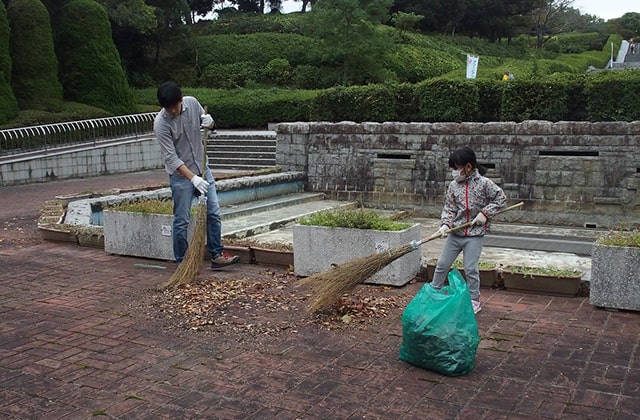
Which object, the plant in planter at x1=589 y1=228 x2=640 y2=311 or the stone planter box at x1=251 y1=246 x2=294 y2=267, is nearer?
the plant in planter at x1=589 y1=228 x2=640 y2=311

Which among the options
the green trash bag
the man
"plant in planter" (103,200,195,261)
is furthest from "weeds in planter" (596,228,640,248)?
"plant in planter" (103,200,195,261)

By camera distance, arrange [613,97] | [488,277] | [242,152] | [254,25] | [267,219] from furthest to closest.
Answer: [254,25]
[242,152]
[613,97]
[267,219]
[488,277]

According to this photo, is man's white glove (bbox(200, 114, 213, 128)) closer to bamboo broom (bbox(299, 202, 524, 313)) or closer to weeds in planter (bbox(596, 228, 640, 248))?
bamboo broom (bbox(299, 202, 524, 313))

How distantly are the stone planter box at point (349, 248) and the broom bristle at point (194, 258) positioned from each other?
2.87ft

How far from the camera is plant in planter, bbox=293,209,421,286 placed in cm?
579

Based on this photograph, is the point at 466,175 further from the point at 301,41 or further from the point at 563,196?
the point at 301,41

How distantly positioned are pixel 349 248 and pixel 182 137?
76.4 inches

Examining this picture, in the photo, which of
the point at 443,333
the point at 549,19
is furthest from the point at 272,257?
the point at 549,19

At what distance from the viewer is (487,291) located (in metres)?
5.73

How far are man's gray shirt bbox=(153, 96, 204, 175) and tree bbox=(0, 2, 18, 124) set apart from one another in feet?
41.9

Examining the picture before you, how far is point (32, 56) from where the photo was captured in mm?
19047

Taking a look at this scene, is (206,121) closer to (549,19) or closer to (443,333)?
(443,333)

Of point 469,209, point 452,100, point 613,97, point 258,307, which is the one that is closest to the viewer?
point 469,209

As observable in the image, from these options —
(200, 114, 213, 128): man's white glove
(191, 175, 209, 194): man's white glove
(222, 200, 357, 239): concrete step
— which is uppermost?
(200, 114, 213, 128): man's white glove
